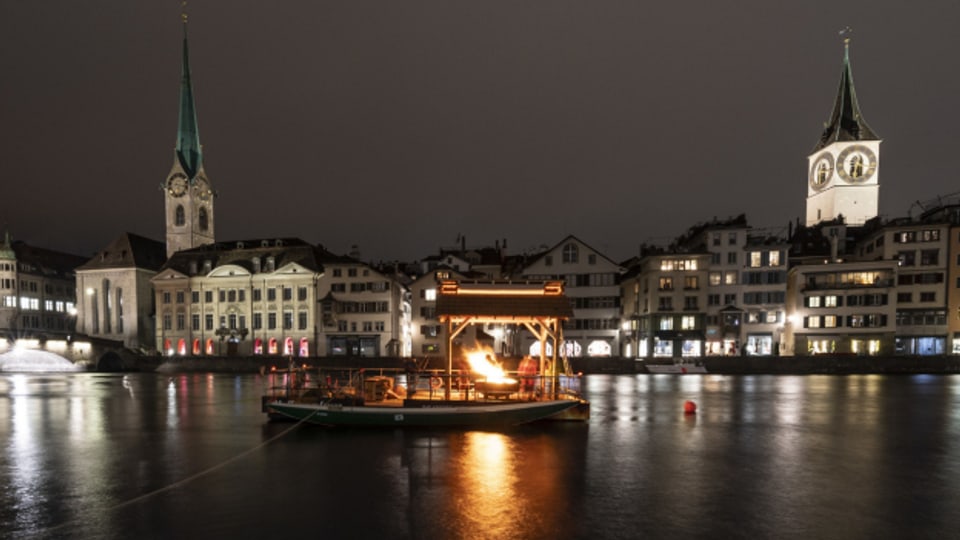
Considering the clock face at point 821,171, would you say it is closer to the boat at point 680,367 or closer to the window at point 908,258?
the window at point 908,258

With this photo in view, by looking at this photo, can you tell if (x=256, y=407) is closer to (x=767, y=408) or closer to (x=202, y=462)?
(x=202, y=462)

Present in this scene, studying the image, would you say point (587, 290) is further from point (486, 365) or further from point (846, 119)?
point (846, 119)

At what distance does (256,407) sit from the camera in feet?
85.2

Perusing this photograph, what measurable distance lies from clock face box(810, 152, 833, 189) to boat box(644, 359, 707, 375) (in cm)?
8083

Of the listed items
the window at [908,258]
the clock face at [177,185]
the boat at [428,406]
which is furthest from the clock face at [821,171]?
the clock face at [177,185]

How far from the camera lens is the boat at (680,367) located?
169 ft

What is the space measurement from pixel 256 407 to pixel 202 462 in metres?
12.6

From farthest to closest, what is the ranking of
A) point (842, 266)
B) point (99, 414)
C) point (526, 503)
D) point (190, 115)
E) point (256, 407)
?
point (190, 115) → point (842, 266) → point (256, 407) → point (99, 414) → point (526, 503)

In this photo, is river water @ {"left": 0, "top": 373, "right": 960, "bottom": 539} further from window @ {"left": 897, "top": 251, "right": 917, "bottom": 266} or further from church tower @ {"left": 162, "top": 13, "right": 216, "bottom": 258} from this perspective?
church tower @ {"left": 162, "top": 13, "right": 216, "bottom": 258}

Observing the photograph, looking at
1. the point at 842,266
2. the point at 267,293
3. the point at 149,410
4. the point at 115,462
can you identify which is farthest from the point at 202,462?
the point at 842,266

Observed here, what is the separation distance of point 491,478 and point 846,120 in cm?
12995

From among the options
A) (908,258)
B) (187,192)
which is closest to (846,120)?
(908,258)

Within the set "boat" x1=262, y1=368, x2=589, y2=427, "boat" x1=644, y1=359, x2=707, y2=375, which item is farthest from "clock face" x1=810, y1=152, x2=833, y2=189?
"boat" x1=262, y1=368, x2=589, y2=427

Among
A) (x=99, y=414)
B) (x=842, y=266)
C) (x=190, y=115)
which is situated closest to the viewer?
(x=99, y=414)
